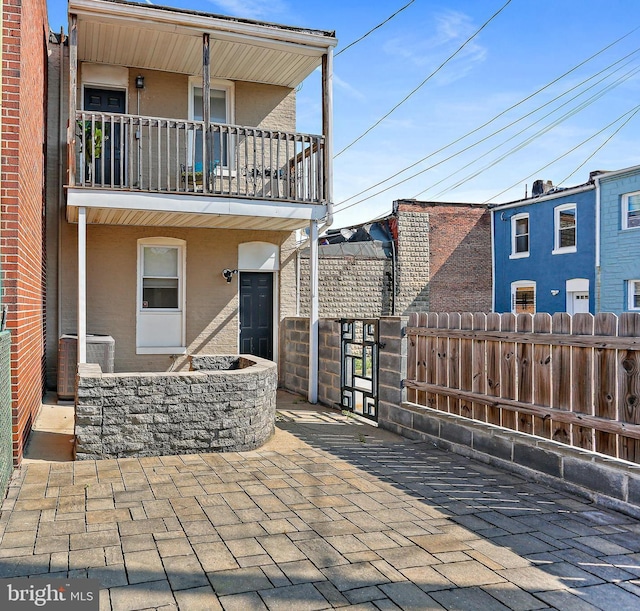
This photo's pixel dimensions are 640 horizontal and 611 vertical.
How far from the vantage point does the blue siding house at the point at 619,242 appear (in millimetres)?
19719

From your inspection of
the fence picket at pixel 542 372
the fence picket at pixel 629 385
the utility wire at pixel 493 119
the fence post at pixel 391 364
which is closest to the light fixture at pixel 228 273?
the fence post at pixel 391 364

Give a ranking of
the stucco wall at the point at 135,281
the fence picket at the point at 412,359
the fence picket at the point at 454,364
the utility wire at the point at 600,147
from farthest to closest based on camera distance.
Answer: the utility wire at the point at 600,147, the stucco wall at the point at 135,281, the fence picket at the point at 412,359, the fence picket at the point at 454,364

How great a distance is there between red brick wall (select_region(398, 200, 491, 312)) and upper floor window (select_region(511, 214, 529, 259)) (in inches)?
36.7

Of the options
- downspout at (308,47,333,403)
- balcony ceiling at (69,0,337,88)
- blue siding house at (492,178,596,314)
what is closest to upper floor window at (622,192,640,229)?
blue siding house at (492,178,596,314)

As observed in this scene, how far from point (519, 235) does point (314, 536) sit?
21946 mm

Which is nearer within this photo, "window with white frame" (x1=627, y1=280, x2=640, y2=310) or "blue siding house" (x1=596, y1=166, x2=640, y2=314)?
"blue siding house" (x1=596, y1=166, x2=640, y2=314)

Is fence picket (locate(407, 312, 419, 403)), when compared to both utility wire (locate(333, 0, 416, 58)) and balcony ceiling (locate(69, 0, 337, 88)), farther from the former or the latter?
utility wire (locate(333, 0, 416, 58))

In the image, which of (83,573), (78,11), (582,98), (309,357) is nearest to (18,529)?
(83,573)

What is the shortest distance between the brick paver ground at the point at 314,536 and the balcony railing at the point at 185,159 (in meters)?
5.00

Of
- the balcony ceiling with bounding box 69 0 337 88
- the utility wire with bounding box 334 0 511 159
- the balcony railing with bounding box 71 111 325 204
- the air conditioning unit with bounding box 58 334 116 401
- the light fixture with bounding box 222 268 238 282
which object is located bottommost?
the air conditioning unit with bounding box 58 334 116 401

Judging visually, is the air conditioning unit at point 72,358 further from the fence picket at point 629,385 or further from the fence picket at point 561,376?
the fence picket at point 629,385

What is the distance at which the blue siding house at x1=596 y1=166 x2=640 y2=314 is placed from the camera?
64.7 ft

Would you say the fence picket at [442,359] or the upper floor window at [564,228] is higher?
the upper floor window at [564,228]

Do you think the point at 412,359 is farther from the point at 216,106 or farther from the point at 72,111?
the point at 216,106
